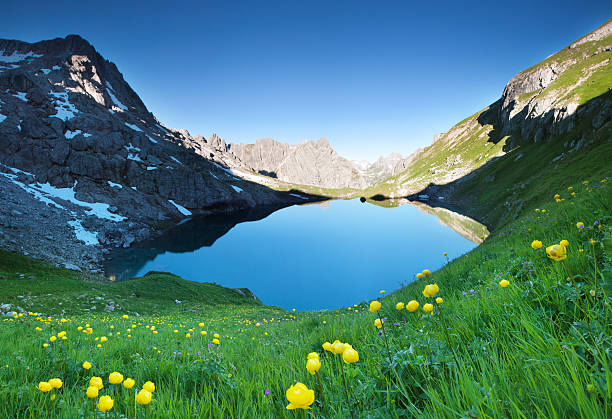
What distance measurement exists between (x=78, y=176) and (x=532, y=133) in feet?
561

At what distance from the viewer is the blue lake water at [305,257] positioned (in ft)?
134

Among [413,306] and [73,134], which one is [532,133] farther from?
[73,134]

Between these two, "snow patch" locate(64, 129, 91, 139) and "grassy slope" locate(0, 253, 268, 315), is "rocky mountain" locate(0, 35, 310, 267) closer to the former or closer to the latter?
"snow patch" locate(64, 129, 91, 139)

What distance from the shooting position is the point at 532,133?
10012cm

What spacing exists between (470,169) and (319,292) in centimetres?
12766

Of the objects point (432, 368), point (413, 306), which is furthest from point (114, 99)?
point (432, 368)

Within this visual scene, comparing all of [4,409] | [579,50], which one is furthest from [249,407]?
[579,50]

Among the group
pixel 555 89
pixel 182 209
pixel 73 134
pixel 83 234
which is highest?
pixel 555 89

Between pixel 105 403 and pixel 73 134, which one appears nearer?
pixel 105 403

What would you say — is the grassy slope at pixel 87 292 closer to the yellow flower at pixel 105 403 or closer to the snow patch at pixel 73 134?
the yellow flower at pixel 105 403

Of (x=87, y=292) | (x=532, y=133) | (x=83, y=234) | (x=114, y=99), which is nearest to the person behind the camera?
(x=87, y=292)

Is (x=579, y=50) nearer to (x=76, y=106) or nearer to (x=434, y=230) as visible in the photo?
Answer: (x=434, y=230)

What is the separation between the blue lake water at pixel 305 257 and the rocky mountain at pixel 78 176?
10.4 metres

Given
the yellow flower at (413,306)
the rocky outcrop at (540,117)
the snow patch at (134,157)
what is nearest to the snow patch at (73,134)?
the snow patch at (134,157)
